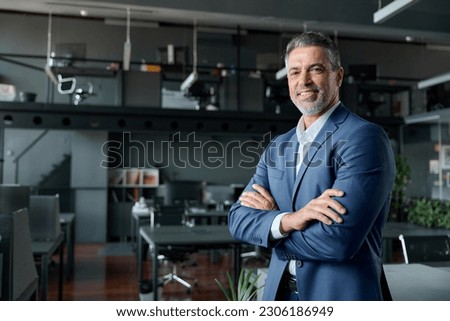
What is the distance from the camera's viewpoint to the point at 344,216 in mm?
1256

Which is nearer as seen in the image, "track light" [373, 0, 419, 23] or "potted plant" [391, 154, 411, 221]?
"track light" [373, 0, 419, 23]

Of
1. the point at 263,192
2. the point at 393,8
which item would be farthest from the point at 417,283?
the point at 393,8

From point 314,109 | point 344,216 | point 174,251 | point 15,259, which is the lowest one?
point 174,251

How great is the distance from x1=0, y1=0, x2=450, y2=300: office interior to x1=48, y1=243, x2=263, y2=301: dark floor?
52 cm

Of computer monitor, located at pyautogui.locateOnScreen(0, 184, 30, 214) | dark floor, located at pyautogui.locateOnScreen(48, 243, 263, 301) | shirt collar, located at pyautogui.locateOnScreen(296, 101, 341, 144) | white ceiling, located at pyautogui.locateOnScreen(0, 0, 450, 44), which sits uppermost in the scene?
white ceiling, located at pyautogui.locateOnScreen(0, 0, 450, 44)

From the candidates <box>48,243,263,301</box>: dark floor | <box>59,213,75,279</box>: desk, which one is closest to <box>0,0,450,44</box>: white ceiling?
<box>59,213,75,279</box>: desk

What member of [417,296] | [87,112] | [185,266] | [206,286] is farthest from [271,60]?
[417,296]

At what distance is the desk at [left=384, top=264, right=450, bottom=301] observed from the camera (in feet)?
6.34

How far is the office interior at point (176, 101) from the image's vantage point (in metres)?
7.13

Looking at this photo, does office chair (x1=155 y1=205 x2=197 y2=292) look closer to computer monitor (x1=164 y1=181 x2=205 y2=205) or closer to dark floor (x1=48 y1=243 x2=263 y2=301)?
dark floor (x1=48 y1=243 x2=263 y2=301)

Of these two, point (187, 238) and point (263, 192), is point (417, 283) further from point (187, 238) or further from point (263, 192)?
point (187, 238)

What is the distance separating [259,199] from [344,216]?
358mm
